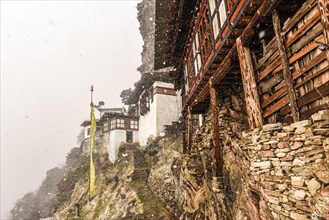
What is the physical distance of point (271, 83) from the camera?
6.46m

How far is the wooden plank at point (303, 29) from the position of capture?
14.9ft

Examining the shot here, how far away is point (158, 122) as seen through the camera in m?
33.4

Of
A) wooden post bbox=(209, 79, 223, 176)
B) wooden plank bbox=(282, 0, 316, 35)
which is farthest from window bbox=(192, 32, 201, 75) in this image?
wooden plank bbox=(282, 0, 316, 35)

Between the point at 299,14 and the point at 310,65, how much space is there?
1307 mm

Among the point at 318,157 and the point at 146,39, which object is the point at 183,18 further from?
the point at 146,39

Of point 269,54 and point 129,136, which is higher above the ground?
point 129,136

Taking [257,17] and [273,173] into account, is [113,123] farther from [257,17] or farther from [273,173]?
[273,173]

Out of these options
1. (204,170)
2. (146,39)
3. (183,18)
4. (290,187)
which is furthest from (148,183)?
(146,39)

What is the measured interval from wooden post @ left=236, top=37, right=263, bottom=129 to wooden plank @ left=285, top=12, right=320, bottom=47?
1461mm

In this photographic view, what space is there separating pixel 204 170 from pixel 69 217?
23.8 meters

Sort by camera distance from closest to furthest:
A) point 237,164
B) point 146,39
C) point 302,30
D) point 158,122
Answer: point 302,30 < point 237,164 < point 158,122 < point 146,39

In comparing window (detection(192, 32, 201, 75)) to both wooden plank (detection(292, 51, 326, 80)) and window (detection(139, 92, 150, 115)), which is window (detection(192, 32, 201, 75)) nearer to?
wooden plank (detection(292, 51, 326, 80))

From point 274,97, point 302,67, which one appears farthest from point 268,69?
point 302,67

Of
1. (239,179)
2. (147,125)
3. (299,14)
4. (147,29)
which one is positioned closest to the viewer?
(299,14)
